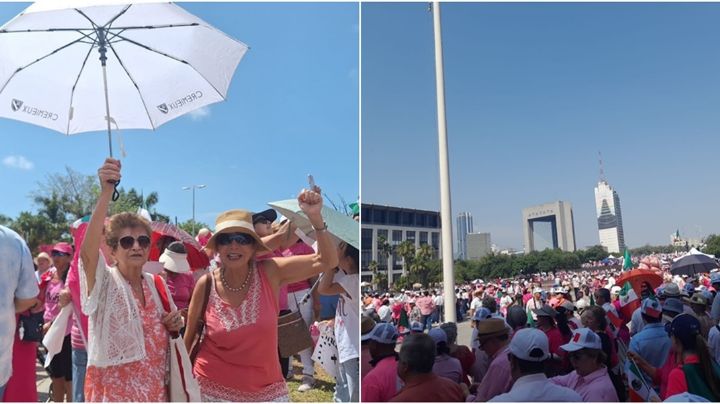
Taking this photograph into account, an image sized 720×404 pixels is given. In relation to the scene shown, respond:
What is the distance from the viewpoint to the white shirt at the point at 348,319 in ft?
11.8

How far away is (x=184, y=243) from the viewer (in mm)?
4188

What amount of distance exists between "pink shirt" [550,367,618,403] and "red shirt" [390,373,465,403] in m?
0.78

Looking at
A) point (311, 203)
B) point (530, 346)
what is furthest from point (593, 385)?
point (311, 203)

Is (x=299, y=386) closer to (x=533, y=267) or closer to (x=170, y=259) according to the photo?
(x=170, y=259)

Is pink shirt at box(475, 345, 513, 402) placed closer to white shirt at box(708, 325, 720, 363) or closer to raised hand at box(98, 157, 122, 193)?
white shirt at box(708, 325, 720, 363)

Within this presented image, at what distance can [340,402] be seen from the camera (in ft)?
A: 14.3

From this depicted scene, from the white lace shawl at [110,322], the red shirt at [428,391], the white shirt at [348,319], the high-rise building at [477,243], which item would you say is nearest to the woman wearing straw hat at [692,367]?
the red shirt at [428,391]

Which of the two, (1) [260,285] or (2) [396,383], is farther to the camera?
(2) [396,383]

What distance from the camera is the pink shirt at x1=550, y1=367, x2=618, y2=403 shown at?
10.3 feet

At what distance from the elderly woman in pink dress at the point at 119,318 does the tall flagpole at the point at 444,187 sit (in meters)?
3.80

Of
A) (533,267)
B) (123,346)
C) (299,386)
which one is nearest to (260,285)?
(123,346)

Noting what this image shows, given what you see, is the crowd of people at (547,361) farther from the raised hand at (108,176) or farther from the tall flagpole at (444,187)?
the raised hand at (108,176)

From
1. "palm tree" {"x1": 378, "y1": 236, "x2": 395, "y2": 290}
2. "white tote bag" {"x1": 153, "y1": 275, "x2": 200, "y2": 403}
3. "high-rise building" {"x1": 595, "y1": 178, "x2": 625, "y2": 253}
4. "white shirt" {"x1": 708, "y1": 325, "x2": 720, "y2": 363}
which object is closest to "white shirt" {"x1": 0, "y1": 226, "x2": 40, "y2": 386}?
"white tote bag" {"x1": 153, "y1": 275, "x2": 200, "y2": 403}

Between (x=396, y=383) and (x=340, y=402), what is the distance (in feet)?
4.32
